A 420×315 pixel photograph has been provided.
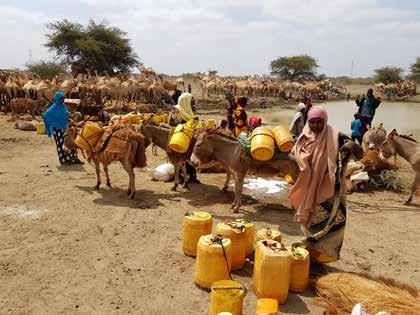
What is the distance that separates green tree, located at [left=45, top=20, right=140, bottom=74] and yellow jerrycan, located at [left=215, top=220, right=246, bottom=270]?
3628 cm

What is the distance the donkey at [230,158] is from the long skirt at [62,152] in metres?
4.35

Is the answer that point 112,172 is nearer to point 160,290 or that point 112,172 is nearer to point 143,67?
point 160,290

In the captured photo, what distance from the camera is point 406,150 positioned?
9070 mm

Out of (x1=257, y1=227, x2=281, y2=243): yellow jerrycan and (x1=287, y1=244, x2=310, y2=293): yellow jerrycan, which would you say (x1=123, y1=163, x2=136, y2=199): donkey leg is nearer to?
(x1=257, y1=227, x2=281, y2=243): yellow jerrycan

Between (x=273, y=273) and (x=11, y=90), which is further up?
(x=11, y=90)

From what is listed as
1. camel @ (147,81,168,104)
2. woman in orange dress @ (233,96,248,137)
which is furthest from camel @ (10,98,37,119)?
woman in orange dress @ (233,96,248,137)

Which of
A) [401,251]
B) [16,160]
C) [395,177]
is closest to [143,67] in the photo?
[16,160]

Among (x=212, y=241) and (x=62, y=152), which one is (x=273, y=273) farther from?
(x=62, y=152)

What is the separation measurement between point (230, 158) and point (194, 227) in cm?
254

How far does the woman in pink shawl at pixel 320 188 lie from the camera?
464 centimetres

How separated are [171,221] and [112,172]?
3.69 metres

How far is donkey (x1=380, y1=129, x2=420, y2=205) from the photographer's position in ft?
29.1

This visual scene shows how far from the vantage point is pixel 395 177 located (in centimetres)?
1006

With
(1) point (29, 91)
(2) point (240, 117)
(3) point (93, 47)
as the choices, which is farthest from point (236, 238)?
Result: (3) point (93, 47)
